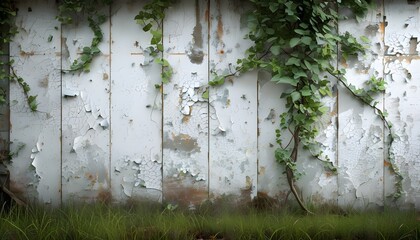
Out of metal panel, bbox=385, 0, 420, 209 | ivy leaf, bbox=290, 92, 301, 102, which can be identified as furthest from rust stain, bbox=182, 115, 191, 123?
metal panel, bbox=385, 0, 420, 209

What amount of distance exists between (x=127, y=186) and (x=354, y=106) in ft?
4.55

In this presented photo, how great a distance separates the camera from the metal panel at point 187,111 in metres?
2.27

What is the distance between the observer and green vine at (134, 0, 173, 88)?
2.23 m

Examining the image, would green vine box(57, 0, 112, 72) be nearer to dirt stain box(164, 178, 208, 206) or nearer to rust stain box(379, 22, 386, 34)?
dirt stain box(164, 178, 208, 206)

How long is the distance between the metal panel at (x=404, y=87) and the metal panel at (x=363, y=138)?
6cm

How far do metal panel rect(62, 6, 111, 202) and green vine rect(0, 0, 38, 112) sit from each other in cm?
21

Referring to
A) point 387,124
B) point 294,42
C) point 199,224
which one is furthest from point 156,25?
point 387,124

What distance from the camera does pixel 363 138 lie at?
7.39 ft

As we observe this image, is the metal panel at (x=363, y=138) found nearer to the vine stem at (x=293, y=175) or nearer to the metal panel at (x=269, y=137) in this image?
the vine stem at (x=293, y=175)

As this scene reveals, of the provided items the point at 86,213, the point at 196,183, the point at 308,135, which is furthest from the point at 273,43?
the point at 86,213

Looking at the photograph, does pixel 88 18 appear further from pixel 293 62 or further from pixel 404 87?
pixel 404 87

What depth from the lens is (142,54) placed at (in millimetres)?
2287

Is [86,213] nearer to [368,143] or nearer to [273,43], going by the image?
[273,43]

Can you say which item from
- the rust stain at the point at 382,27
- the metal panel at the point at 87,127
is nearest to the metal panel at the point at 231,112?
the metal panel at the point at 87,127
